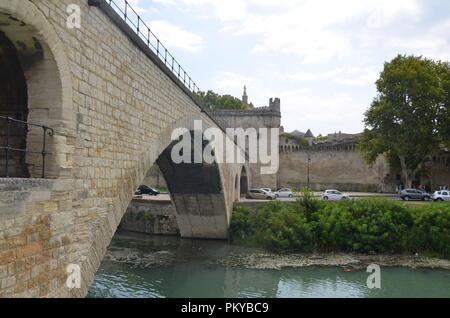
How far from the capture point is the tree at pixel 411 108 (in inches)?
1359

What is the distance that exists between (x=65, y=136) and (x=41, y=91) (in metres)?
0.73

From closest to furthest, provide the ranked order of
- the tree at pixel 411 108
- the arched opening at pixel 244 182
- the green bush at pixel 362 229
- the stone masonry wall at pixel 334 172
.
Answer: the green bush at pixel 362 229 < the tree at pixel 411 108 < the arched opening at pixel 244 182 < the stone masonry wall at pixel 334 172

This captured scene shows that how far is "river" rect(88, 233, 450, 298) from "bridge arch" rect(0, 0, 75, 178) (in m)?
8.73

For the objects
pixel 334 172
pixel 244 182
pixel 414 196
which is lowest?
pixel 414 196

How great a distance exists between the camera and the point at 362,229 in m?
22.0

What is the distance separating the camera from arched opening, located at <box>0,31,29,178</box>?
681cm

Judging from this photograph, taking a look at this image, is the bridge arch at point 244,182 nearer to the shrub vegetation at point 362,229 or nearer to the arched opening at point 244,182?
the arched opening at point 244,182

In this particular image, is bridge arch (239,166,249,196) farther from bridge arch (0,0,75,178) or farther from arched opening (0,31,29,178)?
bridge arch (0,0,75,178)

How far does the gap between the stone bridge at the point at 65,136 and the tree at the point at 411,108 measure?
2839 cm

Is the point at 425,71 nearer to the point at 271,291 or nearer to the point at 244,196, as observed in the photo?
the point at 244,196

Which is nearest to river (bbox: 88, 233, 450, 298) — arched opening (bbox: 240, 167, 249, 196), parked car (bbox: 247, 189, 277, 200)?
parked car (bbox: 247, 189, 277, 200)

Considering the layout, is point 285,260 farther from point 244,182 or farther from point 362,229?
point 244,182
